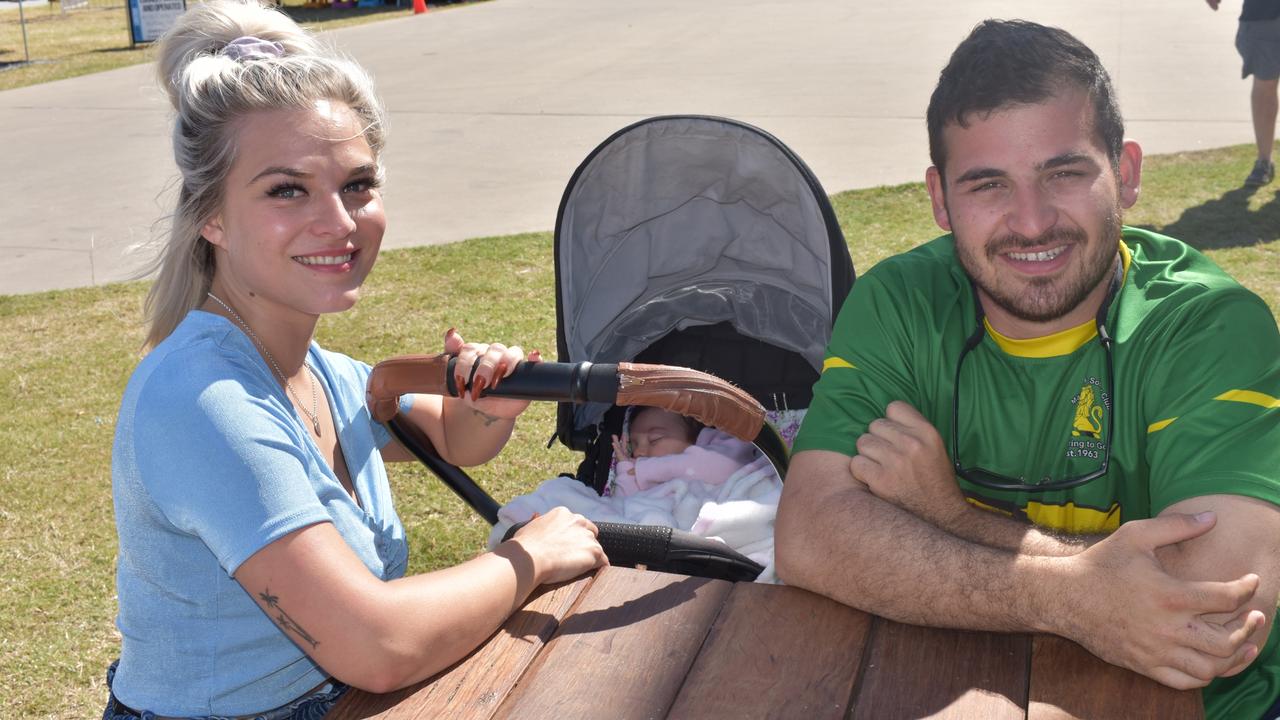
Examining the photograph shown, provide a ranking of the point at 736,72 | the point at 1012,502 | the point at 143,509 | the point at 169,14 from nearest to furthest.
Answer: the point at 143,509 < the point at 1012,502 < the point at 736,72 < the point at 169,14

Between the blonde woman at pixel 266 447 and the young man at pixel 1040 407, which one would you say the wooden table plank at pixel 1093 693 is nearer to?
the young man at pixel 1040 407

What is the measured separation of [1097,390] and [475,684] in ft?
4.23

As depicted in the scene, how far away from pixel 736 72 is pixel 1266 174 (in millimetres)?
6035

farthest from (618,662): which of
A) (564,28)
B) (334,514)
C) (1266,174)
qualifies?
(564,28)

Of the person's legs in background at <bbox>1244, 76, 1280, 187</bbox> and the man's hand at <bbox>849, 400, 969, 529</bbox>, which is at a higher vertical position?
the man's hand at <bbox>849, 400, 969, 529</bbox>

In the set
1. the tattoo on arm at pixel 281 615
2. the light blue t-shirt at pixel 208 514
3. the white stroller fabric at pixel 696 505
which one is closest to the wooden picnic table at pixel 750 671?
the tattoo on arm at pixel 281 615

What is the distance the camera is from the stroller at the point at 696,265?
11.4ft

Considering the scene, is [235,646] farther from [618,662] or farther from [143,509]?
[618,662]

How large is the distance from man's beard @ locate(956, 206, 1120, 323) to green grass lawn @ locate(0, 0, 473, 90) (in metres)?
11.9

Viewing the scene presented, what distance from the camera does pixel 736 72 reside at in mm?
12719

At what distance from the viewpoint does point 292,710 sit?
2199 mm

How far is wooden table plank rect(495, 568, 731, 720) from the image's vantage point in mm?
1768

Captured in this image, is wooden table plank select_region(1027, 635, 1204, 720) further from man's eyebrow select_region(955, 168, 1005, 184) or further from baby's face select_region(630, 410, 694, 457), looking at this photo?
baby's face select_region(630, 410, 694, 457)

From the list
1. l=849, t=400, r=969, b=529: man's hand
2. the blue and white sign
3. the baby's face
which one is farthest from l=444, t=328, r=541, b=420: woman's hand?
the blue and white sign
